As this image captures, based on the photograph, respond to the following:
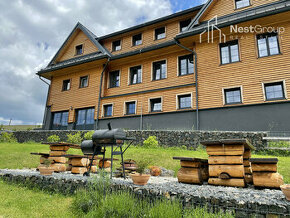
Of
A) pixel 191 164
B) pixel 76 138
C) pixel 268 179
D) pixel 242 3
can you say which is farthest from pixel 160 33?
pixel 268 179

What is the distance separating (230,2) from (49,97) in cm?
1761

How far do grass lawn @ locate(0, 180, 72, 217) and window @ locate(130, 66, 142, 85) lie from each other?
1229 centimetres

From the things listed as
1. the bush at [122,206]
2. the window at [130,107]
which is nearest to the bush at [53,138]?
the window at [130,107]

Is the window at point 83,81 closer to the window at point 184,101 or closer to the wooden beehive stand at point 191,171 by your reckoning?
the window at point 184,101

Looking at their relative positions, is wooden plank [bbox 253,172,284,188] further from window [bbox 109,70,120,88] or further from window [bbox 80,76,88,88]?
window [bbox 80,76,88,88]

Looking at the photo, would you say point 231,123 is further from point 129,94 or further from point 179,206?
point 179,206

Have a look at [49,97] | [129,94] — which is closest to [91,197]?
[129,94]

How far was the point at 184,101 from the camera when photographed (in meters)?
13.7

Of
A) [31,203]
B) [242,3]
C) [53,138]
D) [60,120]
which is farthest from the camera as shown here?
[60,120]

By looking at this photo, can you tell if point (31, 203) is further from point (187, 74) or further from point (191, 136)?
point (187, 74)

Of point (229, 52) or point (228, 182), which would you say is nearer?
point (228, 182)

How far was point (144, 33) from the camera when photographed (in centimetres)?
1725

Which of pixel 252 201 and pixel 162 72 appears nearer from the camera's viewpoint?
pixel 252 201

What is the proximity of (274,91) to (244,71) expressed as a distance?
1.96m
